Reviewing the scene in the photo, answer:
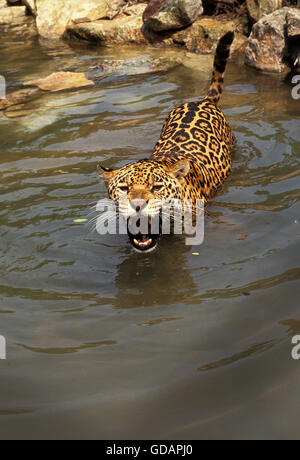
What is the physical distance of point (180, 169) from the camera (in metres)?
5.67

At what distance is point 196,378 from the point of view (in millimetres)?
3947

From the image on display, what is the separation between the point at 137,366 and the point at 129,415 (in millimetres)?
512

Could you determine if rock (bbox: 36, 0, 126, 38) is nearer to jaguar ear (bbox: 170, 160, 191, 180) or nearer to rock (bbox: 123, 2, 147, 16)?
rock (bbox: 123, 2, 147, 16)

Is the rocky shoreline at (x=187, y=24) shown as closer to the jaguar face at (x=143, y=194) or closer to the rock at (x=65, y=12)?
the rock at (x=65, y=12)

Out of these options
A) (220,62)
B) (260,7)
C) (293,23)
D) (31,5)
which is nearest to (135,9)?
(260,7)

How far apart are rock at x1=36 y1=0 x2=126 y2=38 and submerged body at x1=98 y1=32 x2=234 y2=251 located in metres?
9.62

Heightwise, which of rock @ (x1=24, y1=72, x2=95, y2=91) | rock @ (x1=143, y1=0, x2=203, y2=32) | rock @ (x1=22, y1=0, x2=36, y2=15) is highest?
rock @ (x1=22, y1=0, x2=36, y2=15)

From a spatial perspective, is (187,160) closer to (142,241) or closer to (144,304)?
(142,241)

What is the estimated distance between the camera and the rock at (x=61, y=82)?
12125 millimetres

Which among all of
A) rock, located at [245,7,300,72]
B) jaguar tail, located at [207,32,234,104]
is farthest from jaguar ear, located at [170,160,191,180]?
rock, located at [245,7,300,72]

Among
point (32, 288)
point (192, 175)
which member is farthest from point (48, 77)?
point (32, 288)

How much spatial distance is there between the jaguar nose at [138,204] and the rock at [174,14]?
10.1 meters

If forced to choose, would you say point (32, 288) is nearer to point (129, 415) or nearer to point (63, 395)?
point (63, 395)

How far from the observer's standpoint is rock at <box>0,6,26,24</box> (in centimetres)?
2002
